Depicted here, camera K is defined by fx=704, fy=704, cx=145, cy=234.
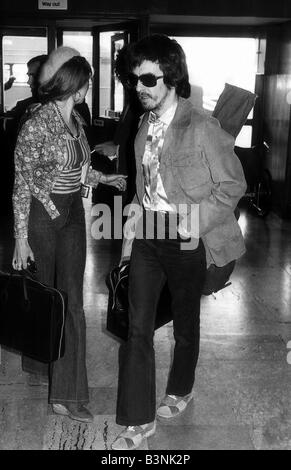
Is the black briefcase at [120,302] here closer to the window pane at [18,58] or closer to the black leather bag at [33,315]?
the black leather bag at [33,315]

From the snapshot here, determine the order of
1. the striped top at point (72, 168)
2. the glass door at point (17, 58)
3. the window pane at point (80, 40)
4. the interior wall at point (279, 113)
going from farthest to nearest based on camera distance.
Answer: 1. the window pane at point (80, 40)
2. the glass door at point (17, 58)
3. the interior wall at point (279, 113)
4. the striped top at point (72, 168)

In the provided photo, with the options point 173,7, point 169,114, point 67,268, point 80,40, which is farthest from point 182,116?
point 80,40

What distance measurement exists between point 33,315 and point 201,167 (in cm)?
104

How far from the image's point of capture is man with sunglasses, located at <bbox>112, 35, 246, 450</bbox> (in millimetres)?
3133

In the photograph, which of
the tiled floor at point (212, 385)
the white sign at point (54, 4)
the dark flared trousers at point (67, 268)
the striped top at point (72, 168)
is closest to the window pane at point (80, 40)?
the white sign at point (54, 4)

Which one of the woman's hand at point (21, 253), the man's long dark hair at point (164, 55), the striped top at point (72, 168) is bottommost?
the woman's hand at point (21, 253)

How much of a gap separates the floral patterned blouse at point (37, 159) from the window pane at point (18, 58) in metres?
6.34

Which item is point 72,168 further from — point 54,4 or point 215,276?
point 54,4

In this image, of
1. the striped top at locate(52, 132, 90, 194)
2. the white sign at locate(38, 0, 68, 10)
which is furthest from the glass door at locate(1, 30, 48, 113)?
the striped top at locate(52, 132, 90, 194)

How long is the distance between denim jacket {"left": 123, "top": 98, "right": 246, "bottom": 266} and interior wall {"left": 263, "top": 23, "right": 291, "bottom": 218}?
18.0 ft

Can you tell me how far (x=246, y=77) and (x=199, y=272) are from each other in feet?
23.1

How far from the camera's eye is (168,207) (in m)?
3.16

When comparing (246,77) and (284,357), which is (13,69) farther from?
(284,357)

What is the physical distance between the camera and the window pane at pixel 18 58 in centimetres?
930
